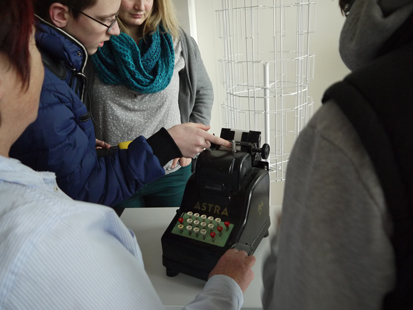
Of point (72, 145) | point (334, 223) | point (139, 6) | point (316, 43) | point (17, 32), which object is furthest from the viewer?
point (316, 43)

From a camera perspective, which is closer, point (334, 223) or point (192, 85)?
point (334, 223)

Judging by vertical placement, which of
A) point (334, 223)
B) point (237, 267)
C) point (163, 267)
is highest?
point (334, 223)

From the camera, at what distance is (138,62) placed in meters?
1.45

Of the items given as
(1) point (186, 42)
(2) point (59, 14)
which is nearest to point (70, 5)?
(2) point (59, 14)

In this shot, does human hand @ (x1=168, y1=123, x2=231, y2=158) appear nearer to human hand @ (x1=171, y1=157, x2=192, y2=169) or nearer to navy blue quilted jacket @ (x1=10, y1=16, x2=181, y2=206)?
navy blue quilted jacket @ (x1=10, y1=16, x2=181, y2=206)

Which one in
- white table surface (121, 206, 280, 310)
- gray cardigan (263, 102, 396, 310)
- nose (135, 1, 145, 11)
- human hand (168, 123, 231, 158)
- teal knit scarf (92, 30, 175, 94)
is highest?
nose (135, 1, 145, 11)

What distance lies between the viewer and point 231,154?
1.08 meters

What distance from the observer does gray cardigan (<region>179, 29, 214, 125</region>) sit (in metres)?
1.64

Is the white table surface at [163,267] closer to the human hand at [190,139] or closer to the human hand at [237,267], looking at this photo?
the human hand at [237,267]

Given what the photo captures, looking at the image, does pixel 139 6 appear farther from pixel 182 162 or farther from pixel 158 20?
pixel 182 162

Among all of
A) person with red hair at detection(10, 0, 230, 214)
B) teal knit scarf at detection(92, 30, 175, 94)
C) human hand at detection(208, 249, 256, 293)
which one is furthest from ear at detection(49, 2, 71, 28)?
human hand at detection(208, 249, 256, 293)

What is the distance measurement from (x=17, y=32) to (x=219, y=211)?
2.33 ft

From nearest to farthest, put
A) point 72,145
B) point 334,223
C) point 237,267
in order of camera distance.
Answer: point 334,223, point 237,267, point 72,145

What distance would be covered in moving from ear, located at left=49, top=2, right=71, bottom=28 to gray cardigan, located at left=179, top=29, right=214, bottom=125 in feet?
2.03
